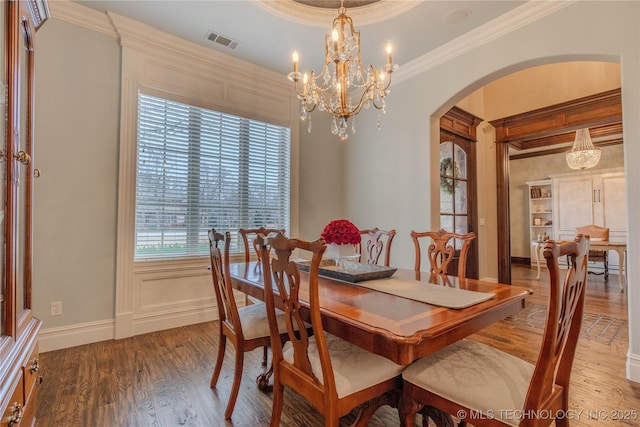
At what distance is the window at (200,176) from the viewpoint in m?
3.09

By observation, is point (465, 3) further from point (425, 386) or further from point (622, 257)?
point (622, 257)

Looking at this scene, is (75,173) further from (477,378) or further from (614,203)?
(614,203)

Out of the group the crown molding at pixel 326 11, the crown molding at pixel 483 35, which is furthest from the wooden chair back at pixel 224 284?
the crown molding at pixel 483 35

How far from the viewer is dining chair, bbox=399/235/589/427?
1.00 meters

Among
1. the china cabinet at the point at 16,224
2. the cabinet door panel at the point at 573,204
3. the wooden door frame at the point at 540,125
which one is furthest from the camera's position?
the cabinet door panel at the point at 573,204

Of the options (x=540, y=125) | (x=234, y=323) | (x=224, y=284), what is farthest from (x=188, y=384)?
(x=540, y=125)

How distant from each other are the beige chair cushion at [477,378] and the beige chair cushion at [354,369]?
85 millimetres

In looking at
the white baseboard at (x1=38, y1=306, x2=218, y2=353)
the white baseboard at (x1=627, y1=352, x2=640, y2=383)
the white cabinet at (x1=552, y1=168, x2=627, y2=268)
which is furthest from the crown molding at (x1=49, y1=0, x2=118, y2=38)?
the white cabinet at (x1=552, y1=168, x2=627, y2=268)

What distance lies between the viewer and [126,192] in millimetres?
2904

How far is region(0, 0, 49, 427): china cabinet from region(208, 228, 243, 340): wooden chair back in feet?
2.70

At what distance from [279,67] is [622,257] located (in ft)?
20.2

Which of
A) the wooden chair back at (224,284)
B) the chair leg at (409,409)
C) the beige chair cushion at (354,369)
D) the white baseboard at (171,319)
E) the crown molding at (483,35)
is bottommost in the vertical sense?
the white baseboard at (171,319)

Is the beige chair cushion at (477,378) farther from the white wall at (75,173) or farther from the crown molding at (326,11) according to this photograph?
the white wall at (75,173)

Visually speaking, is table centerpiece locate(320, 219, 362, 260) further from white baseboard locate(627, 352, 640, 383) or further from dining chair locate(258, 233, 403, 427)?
white baseboard locate(627, 352, 640, 383)
